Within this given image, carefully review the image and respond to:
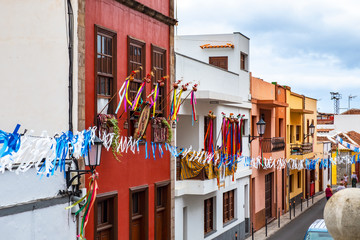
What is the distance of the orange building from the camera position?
27.0m

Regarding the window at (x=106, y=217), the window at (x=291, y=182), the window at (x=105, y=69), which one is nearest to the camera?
the window at (x=105, y=69)

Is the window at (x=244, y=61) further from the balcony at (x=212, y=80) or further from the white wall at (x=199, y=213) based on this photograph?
the white wall at (x=199, y=213)

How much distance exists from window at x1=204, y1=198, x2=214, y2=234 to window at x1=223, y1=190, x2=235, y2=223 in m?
1.52

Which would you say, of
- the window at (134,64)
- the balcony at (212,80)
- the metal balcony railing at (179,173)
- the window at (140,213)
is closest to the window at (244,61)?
the balcony at (212,80)

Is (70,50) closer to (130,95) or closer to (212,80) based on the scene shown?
(130,95)

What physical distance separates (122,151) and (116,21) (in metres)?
3.03

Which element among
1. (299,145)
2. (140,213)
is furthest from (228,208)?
(299,145)

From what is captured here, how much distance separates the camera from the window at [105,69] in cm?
1243

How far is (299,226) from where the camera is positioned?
92.1 feet

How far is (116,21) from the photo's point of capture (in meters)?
13.2

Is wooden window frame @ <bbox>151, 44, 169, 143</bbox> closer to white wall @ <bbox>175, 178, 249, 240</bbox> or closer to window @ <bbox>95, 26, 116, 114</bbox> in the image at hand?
window @ <bbox>95, 26, 116, 114</bbox>

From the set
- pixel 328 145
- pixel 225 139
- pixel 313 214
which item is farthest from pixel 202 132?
pixel 328 145

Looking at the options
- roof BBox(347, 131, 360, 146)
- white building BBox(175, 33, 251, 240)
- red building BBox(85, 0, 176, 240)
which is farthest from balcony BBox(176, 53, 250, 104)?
roof BBox(347, 131, 360, 146)

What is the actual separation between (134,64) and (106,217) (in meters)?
3.77
